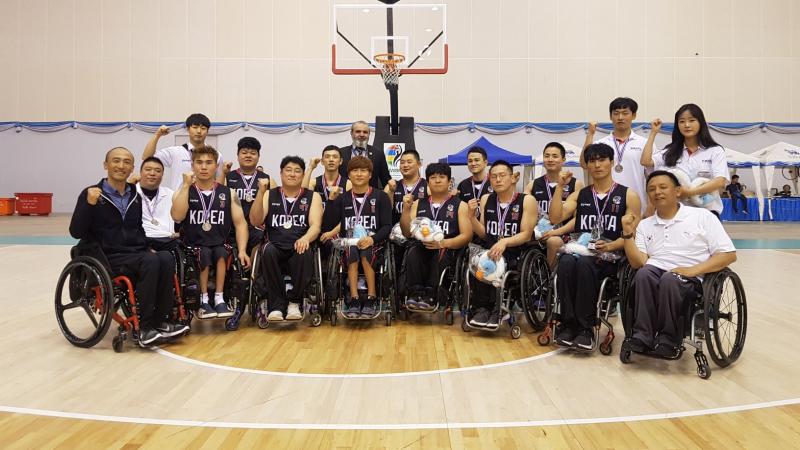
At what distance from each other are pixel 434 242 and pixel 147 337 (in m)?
1.84

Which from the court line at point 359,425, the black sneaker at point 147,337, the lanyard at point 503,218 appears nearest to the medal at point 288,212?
the black sneaker at point 147,337

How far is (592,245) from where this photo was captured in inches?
140

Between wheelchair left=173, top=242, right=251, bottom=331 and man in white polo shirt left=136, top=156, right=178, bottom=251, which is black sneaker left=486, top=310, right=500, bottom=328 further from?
man in white polo shirt left=136, top=156, right=178, bottom=251

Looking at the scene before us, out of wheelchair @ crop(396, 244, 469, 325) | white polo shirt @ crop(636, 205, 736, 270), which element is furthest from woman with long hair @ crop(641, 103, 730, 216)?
wheelchair @ crop(396, 244, 469, 325)

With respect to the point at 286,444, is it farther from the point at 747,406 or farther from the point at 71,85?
the point at 71,85

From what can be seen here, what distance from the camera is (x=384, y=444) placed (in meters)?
2.24

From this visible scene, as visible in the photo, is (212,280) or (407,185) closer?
(212,280)

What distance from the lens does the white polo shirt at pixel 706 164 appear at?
3711 millimetres

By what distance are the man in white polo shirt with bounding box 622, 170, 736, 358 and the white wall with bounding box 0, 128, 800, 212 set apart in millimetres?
12001

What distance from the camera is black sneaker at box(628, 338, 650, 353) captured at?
123 inches

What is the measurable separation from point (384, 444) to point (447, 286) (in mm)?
2086

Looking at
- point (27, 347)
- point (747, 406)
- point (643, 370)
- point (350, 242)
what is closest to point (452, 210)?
point (350, 242)

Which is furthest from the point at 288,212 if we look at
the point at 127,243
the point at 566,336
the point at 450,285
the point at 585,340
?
the point at 585,340

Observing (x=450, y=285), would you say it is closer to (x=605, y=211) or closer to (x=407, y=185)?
(x=407, y=185)
